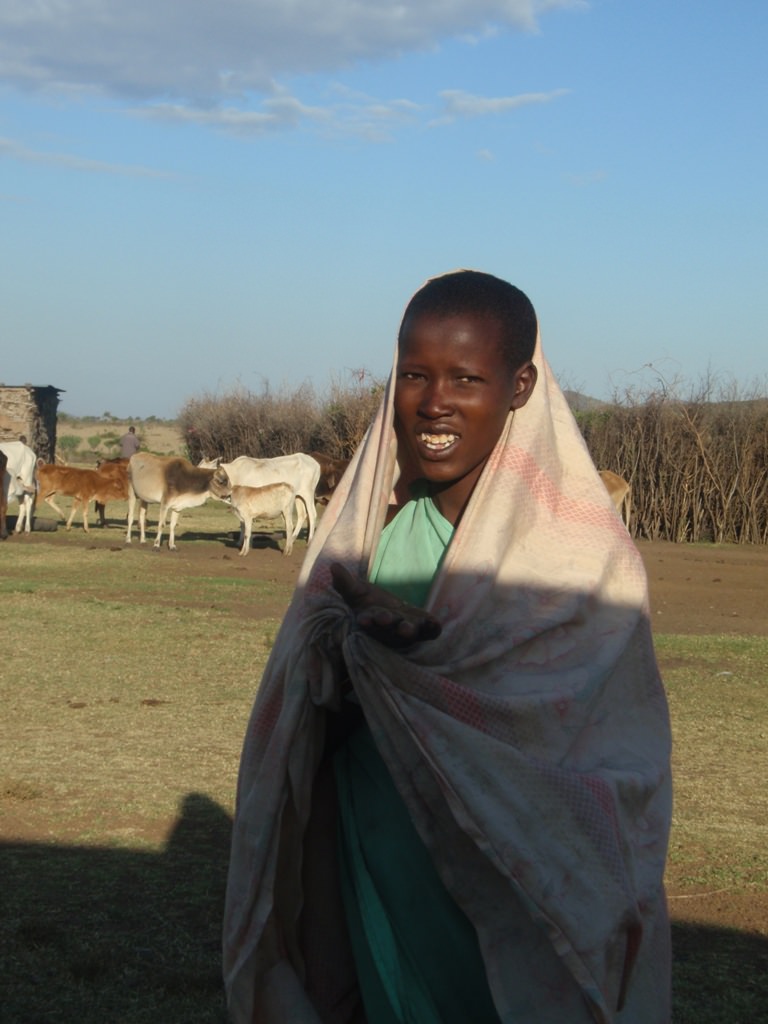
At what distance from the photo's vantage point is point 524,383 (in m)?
2.32

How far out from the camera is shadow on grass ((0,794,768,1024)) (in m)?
3.79

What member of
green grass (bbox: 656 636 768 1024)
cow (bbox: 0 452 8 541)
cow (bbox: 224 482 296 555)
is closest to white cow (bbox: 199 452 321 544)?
cow (bbox: 224 482 296 555)

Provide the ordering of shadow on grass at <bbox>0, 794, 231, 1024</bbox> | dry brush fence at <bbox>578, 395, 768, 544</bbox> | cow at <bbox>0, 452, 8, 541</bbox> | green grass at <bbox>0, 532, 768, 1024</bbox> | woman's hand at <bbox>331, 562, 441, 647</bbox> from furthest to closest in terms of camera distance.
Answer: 1. dry brush fence at <bbox>578, 395, 768, 544</bbox>
2. cow at <bbox>0, 452, 8, 541</bbox>
3. green grass at <bbox>0, 532, 768, 1024</bbox>
4. shadow on grass at <bbox>0, 794, 231, 1024</bbox>
5. woman's hand at <bbox>331, 562, 441, 647</bbox>

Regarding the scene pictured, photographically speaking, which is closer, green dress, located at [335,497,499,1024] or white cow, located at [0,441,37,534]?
green dress, located at [335,497,499,1024]

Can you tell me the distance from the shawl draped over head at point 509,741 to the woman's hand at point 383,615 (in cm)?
4

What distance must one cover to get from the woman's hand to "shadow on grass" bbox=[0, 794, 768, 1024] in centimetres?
219

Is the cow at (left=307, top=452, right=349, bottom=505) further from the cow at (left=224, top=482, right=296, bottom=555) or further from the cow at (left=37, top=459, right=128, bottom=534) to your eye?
the cow at (left=37, top=459, right=128, bottom=534)

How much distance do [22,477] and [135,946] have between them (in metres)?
17.8

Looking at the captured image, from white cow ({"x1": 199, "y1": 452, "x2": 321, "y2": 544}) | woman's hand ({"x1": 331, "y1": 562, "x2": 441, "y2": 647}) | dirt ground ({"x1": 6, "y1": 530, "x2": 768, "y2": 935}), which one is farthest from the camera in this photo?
white cow ({"x1": 199, "y1": 452, "x2": 321, "y2": 544})

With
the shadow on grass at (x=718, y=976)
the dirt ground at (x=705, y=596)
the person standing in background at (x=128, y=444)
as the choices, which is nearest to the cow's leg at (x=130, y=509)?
the dirt ground at (x=705, y=596)

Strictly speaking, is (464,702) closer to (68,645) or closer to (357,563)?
(357,563)

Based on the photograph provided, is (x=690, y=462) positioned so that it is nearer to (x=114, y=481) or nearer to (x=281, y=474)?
(x=281, y=474)

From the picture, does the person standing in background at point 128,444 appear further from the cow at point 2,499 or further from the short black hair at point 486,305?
the short black hair at point 486,305

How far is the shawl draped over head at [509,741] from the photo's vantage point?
1935mm
